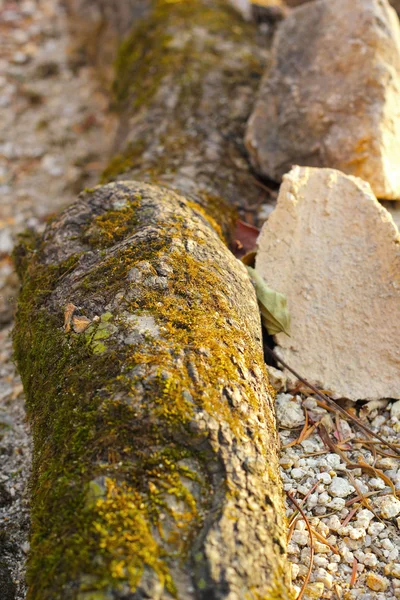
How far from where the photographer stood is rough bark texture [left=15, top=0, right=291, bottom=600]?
137cm

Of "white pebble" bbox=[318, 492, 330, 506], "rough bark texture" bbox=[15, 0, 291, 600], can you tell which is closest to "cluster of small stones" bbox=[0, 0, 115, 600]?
"rough bark texture" bbox=[15, 0, 291, 600]

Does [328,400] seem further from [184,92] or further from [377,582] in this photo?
[184,92]

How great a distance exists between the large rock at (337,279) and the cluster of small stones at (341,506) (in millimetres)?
137

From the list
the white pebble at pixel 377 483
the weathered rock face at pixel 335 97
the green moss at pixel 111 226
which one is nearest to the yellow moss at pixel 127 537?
the white pebble at pixel 377 483

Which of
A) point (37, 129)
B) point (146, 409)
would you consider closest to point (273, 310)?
point (146, 409)

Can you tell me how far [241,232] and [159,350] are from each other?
1.32 meters

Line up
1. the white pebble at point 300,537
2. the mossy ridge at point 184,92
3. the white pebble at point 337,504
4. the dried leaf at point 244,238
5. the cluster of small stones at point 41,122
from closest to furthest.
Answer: the white pebble at point 300,537 → the white pebble at point 337,504 → the dried leaf at point 244,238 → the mossy ridge at point 184,92 → the cluster of small stones at point 41,122

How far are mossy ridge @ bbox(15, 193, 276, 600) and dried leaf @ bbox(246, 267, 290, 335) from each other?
1.04 ft

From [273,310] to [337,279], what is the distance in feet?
1.15

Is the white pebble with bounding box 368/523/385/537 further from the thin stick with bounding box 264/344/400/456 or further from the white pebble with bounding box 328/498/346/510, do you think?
the thin stick with bounding box 264/344/400/456

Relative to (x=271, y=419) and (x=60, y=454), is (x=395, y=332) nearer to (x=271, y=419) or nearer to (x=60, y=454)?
(x=271, y=419)

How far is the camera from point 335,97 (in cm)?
293

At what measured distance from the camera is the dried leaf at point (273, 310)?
2275 millimetres

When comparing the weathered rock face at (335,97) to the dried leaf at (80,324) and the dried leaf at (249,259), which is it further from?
the dried leaf at (80,324)
